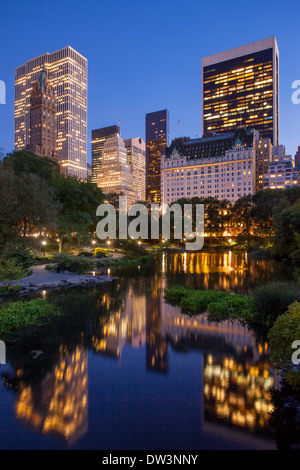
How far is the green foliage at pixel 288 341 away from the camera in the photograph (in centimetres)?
704

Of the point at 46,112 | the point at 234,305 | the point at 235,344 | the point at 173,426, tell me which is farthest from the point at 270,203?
the point at 46,112

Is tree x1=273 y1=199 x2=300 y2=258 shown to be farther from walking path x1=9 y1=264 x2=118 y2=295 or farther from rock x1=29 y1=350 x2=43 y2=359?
rock x1=29 y1=350 x2=43 y2=359

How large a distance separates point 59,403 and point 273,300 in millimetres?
9292

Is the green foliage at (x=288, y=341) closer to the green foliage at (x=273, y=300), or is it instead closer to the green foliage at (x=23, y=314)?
the green foliage at (x=273, y=300)

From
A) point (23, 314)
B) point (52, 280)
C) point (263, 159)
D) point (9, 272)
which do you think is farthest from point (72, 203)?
point (263, 159)

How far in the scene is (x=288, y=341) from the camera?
744 cm

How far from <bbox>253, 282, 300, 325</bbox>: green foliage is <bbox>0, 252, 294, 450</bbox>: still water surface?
1242 millimetres

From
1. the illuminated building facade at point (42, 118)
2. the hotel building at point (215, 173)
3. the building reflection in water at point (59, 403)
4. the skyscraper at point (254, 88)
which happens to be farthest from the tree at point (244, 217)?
the illuminated building facade at point (42, 118)

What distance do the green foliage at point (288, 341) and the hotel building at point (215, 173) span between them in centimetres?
12763

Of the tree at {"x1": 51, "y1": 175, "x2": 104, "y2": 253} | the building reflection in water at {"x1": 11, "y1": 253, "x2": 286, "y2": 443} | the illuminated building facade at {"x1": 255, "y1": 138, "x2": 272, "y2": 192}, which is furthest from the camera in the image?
the illuminated building facade at {"x1": 255, "y1": 138, "x2": 272, "y2": 192}

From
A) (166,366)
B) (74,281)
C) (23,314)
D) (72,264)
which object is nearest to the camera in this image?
(166,366)

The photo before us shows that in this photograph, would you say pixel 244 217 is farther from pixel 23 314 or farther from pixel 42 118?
pixel 42 118

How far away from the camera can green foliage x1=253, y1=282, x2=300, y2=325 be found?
1210 cm

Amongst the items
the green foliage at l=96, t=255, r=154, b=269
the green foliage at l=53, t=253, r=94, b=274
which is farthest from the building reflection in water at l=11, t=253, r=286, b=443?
the green foliage at l=96, t=255, r=154, b=269
